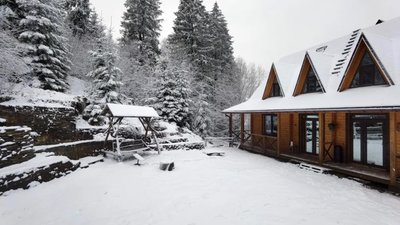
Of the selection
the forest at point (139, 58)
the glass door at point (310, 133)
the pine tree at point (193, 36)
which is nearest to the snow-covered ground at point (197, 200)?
the glass door at point (310, 133)

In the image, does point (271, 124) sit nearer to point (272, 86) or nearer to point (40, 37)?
point (272, 86)

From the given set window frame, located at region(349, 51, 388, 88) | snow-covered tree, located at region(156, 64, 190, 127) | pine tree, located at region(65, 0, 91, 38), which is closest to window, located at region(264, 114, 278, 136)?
window frame, located at region(349, 51, 388, 88)

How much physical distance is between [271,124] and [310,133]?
3.33 m

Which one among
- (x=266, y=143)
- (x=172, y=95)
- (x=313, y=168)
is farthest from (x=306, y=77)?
(x=172, y=95)

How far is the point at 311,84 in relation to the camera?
12.3 metres

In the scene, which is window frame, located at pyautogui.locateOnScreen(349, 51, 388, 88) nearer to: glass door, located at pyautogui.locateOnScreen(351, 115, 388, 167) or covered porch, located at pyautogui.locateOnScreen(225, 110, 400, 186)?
covered porch, located at pyautogui.locateOnScreen(225, 110, 400, 186)

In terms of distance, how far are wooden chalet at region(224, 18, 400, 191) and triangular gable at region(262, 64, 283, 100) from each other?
626 millimetres

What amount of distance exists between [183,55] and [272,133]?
14442 millimetres

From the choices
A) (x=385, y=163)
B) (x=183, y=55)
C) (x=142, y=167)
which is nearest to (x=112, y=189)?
(x=142, y=167)

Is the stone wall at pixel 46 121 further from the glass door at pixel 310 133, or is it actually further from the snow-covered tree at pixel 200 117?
the snow-covered tree at pixel 200 117

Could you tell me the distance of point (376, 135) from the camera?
9008 millimetres

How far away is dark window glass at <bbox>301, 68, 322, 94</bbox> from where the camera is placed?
12.0m

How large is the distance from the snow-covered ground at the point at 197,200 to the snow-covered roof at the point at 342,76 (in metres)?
3.05

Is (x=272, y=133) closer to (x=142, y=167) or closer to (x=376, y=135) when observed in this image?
(x=376, y=135)
